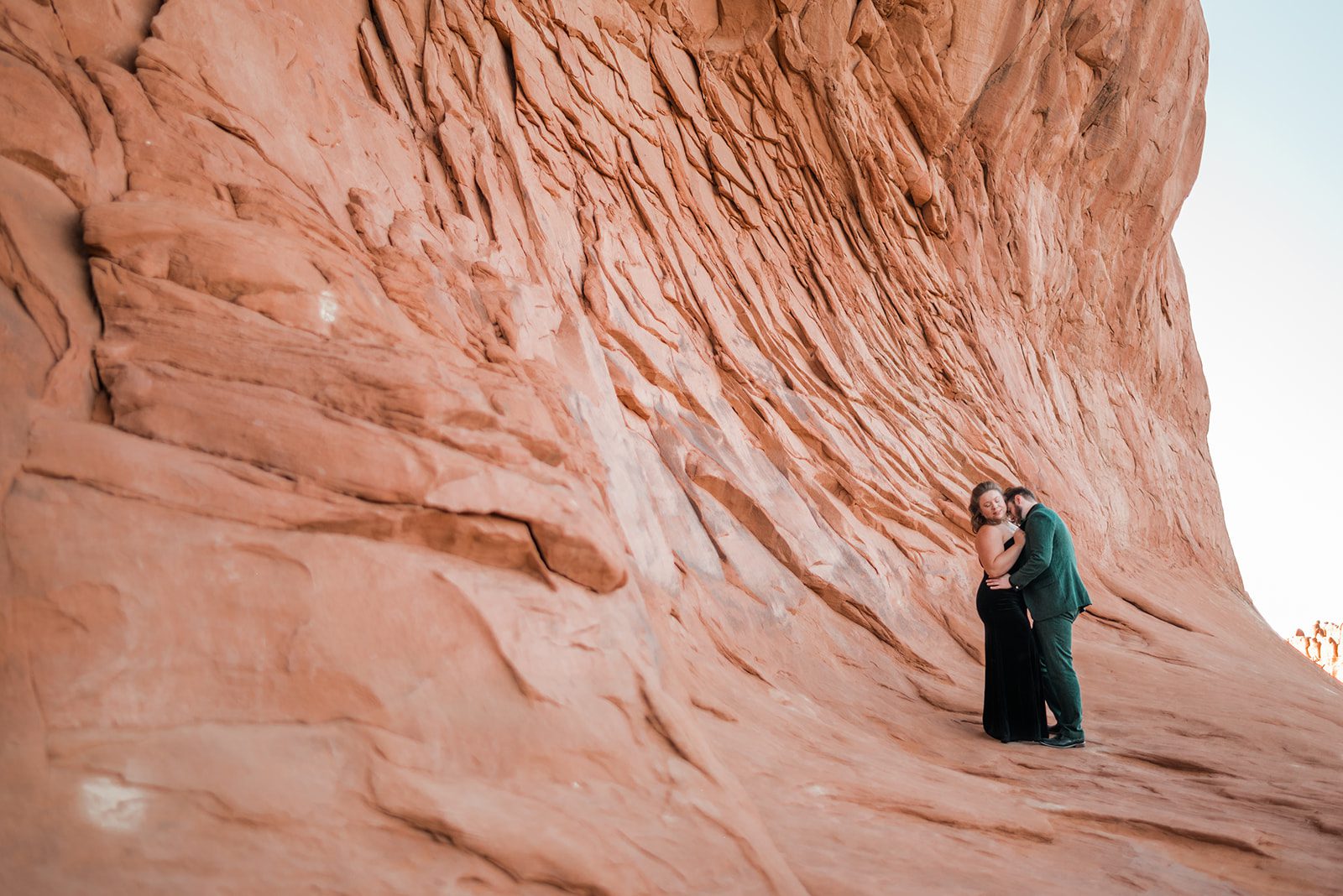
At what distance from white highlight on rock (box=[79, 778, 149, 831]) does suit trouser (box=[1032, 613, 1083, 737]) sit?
4768 millimetres

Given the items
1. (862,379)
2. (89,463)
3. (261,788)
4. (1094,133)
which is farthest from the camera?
(1094,133)

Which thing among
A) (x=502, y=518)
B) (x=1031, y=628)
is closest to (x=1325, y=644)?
(x=1031, y=628)

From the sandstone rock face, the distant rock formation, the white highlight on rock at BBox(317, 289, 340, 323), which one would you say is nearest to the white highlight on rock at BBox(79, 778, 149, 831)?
the sandstone rock face

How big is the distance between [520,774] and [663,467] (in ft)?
11.5

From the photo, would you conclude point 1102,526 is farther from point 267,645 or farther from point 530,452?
point 267,645

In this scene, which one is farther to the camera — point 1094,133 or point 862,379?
point 1094,133

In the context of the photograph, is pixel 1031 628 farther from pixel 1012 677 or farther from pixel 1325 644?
pixel 1325 644

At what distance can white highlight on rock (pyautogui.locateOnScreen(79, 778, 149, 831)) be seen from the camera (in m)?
2.03

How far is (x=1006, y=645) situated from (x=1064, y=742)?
628mm

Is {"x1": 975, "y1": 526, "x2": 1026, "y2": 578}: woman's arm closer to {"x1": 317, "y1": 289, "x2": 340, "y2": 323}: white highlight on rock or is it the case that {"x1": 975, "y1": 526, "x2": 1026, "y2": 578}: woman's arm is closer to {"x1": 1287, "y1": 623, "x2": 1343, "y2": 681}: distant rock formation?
{"x1": 317, "y1": 289, "x2": 340, "y2": 323}: white highlight on rock

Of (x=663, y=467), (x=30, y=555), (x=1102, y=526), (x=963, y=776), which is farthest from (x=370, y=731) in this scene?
(x=1102, y=526)

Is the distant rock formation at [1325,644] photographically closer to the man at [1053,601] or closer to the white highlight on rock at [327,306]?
the man at [1053,601]

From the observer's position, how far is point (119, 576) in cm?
245

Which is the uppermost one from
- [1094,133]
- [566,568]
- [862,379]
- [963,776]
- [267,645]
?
[1094,133]
